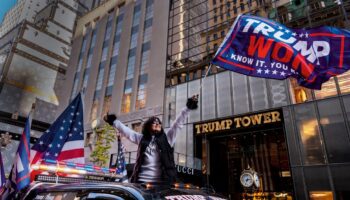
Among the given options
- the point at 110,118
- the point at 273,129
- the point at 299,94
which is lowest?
the point at 110,118

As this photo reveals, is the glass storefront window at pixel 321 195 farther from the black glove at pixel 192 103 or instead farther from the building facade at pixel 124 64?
the building facade at pixel 124 64

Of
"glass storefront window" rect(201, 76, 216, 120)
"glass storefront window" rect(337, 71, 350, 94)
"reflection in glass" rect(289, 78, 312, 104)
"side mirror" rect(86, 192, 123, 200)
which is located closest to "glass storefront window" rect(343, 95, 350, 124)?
"glass storefront window" rect(337, 71, 350, 94)

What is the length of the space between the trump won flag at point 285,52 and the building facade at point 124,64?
18839 mm

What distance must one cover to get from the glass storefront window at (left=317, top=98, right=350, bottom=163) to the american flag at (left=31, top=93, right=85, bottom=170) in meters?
14.2

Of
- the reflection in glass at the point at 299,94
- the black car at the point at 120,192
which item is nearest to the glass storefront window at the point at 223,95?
the reflection in glass at the point at 299,94

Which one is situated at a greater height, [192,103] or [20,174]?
[192,103]

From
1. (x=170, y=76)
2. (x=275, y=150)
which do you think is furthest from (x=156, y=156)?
(x=170, y=76)

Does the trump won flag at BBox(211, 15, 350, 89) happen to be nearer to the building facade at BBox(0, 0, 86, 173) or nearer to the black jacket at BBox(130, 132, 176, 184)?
the black jacket at BBox(130, 132, 176, 184)

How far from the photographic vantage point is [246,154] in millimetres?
20516

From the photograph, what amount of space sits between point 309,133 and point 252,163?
5616 millimetres

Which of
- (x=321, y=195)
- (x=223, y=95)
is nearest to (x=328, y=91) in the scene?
(x=321, y=195)

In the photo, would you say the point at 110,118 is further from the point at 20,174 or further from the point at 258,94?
the point at 258,94

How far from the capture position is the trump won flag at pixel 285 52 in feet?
20.7

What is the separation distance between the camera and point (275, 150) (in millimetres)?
19859
